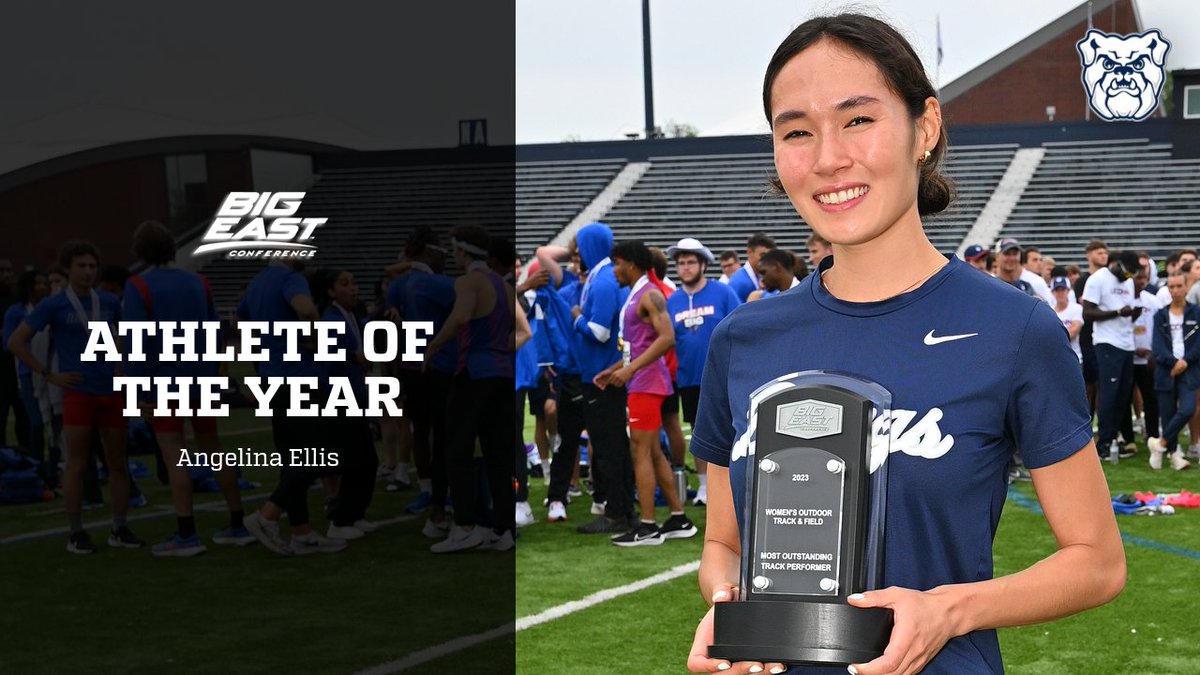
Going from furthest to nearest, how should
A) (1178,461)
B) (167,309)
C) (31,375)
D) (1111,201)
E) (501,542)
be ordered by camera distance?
(1111,201)
(31,375)
(1178,461)
(501,542)
(167,309)

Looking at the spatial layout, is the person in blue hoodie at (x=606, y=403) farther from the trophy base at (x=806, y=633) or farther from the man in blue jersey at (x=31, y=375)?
the trophy base at (x=806, y=633)

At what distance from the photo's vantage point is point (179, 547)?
329 inches

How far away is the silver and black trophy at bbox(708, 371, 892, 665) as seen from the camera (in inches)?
49.8

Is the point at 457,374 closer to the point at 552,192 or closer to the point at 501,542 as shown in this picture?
the point at 501,542

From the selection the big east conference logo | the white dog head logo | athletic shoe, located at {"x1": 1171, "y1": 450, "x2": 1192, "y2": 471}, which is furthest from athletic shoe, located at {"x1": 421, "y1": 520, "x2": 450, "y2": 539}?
the white dog head logo

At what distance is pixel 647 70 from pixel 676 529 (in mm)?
36781

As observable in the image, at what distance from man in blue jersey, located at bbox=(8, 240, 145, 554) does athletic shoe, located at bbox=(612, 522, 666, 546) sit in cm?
320

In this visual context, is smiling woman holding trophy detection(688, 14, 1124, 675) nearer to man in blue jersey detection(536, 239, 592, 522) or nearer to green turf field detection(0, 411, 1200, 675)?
green turf field detection(0, 411, 1200, 675)

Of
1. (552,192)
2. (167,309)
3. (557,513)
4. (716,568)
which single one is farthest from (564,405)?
(552,192)

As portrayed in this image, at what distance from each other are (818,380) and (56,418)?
34.9ft

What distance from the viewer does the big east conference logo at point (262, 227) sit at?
9.08 meters

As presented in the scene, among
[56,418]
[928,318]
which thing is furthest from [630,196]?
[928,318]

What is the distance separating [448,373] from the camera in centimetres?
859

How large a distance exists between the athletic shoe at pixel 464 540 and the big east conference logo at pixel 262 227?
205 cm
